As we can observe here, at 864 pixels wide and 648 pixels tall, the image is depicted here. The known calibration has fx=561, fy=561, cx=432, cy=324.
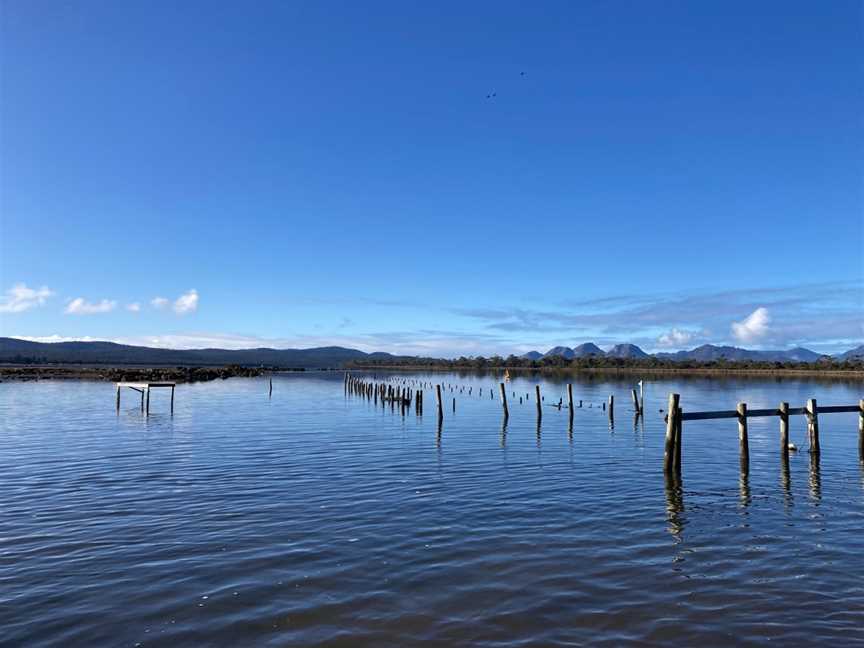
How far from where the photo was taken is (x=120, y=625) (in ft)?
26.2

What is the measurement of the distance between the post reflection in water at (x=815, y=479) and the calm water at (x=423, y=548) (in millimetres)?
170

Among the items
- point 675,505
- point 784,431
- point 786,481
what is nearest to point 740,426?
point 784,431

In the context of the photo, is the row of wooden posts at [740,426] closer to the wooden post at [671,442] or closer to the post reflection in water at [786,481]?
the wooden post at [671,442]

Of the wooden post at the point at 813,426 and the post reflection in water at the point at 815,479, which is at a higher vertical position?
the wooden post at the point at 813,426

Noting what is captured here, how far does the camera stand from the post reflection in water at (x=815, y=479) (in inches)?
633

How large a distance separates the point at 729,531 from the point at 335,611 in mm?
9165

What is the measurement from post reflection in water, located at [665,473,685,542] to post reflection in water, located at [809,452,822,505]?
3.50m

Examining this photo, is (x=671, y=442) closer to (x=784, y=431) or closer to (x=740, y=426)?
(x=740, y=426)

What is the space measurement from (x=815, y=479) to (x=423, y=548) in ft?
48.8

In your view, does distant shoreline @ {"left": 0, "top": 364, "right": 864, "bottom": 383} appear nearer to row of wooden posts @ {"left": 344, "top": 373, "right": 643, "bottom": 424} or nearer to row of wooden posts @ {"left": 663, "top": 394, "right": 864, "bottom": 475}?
row of wooden posts @ {"left": 344, "top": 373, "right": 643, "bottom": 424}

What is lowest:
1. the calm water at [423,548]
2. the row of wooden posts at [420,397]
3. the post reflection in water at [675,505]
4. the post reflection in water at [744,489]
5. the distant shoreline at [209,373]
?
the post reflection in water at [744,489]

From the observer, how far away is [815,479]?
60.9 feet

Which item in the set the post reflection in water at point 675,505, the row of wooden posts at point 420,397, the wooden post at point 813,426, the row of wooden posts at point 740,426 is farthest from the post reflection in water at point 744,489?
the row of wooden posts at point 420,397

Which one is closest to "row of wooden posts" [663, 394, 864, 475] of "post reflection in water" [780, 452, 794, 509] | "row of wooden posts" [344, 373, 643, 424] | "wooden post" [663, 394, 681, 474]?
"wooden post" [663, 394, 681, 474]
